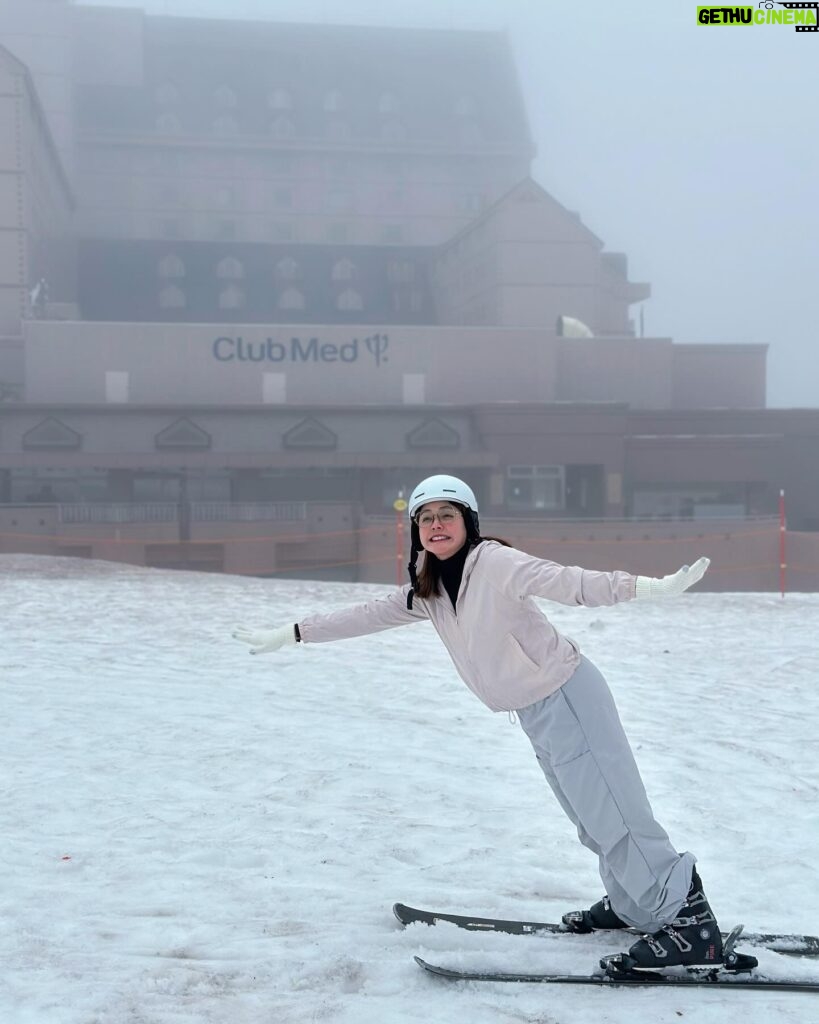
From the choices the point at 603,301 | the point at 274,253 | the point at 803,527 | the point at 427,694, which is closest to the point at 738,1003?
the point at 427,694

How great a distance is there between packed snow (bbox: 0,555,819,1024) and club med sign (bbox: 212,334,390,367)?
90.7 ft

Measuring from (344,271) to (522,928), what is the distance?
181 feet

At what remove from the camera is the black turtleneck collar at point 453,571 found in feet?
13.7

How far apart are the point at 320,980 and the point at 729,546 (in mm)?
25006

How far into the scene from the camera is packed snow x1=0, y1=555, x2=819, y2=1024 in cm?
391

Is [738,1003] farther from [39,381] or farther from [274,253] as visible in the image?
[274,253]

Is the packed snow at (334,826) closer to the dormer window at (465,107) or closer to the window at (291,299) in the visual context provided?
the window at (291,299)

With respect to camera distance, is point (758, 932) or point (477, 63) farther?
point (477, 63)

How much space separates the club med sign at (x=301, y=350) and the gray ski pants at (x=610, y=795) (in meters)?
36.2

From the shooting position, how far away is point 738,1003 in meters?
3.82

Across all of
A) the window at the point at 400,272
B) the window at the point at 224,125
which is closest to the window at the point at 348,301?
the window at the point at 400,272

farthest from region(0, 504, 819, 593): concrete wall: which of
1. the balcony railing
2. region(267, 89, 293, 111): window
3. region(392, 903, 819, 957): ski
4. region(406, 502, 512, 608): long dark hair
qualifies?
region(267, 89, 293, 111): window

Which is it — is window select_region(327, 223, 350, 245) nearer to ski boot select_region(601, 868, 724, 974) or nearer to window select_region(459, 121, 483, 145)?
window select_region(459, 121, 483, 145)

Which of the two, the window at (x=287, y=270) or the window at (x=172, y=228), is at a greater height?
the window at (x=172, y=228)
